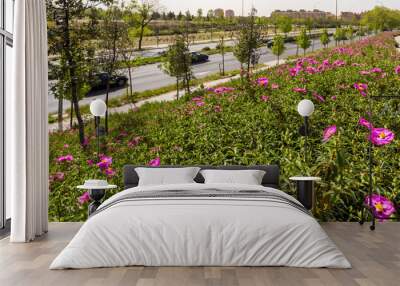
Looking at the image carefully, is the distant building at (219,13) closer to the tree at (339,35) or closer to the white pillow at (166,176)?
the tree at (339,35)

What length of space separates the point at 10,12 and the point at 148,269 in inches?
132

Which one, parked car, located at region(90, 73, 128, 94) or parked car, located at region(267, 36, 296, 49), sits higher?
parked car, located at region(267, 36, 296, 49)

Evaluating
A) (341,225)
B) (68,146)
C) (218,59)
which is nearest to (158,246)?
(341,225)

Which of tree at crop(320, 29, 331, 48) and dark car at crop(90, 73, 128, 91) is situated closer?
dark car at crop(90, 73, 128, 91)

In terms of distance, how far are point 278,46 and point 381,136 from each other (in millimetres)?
2357

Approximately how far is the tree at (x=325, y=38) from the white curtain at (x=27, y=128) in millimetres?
4644

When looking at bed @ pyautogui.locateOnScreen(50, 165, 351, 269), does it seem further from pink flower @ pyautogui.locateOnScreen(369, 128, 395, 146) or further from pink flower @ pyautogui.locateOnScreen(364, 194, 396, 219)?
pink flower @ pyautogui.locateOnScreen(369, 128, 395, 146)

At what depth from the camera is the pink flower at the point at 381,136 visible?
6.33 meters

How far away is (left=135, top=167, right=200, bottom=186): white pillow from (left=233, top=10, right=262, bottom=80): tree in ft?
7.40

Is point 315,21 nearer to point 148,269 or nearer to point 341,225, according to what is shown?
point 341,225

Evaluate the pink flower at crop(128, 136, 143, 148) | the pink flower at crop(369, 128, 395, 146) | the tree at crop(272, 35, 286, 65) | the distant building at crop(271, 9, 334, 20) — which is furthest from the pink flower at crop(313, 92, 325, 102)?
the pink flower at crop(128, 136, 143, 148)

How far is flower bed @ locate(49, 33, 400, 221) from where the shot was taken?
641cm

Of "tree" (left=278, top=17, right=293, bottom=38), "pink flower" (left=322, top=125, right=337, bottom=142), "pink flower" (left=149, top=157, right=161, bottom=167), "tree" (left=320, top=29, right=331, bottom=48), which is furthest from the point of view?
"tree" (left=320, top=29, right=331, bottom=48)

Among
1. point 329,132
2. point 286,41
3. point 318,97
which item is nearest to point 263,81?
point 318,97
